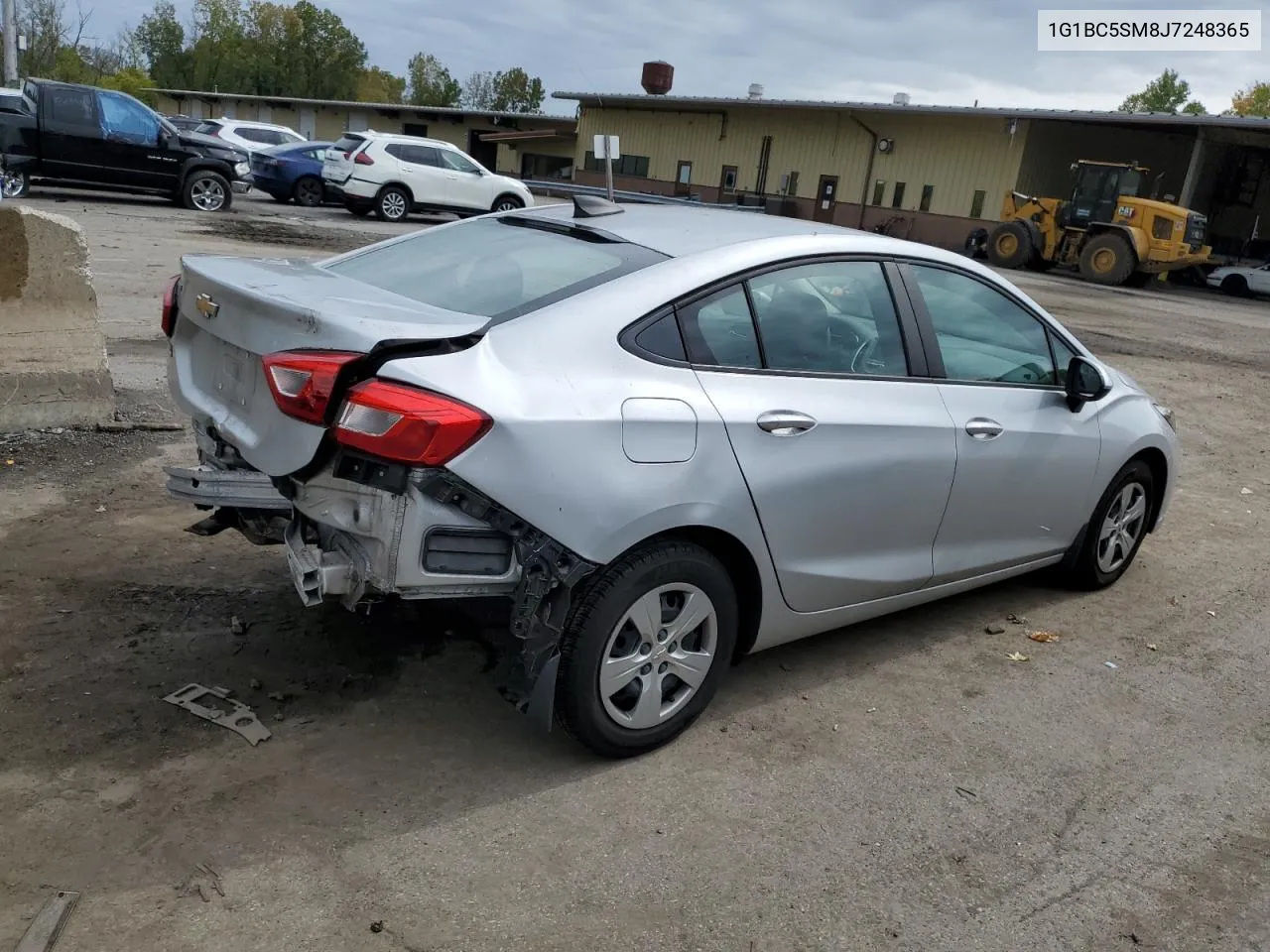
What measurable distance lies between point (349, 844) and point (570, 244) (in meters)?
2.11

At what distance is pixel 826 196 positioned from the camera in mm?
39062

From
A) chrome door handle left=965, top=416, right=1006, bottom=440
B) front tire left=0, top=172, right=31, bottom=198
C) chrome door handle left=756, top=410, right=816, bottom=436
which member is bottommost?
front tire left=0, top=172, right=31, bottom=198

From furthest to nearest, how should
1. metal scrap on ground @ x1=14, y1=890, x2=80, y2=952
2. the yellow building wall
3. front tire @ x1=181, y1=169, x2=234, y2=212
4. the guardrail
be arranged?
the yellow building wall
front tire @ x1=181, y1=169, x2=234, y2=212
the guardrail
metal scrap on ground @ x1=14, y1=890, x2=80, y2=952

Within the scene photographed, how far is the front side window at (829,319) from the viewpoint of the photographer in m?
3.68

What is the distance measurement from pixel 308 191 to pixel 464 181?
4.26 meters

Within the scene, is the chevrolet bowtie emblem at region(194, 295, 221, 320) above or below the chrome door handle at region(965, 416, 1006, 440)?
above

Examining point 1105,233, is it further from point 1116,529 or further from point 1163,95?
point 1163,95

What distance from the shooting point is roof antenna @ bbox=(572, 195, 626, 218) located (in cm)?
416

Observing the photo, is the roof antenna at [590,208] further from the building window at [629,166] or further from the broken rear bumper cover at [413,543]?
the building window at [629,166]

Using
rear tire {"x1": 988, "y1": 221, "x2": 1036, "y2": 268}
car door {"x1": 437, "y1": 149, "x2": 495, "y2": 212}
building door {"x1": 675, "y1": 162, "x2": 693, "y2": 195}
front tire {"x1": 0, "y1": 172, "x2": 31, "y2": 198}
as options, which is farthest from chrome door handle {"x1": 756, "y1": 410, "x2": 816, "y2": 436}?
building door {"x1": 675, "y1": 162, "x2": 693, "y2": 195}

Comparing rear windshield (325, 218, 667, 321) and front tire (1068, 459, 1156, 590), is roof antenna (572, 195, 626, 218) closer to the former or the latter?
rear windshield (325, 218, 667, 321)

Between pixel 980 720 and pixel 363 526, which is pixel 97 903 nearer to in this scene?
pixel 363 526

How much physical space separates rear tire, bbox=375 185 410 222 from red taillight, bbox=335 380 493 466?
814 inches

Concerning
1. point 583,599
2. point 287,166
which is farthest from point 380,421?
point 287,166
